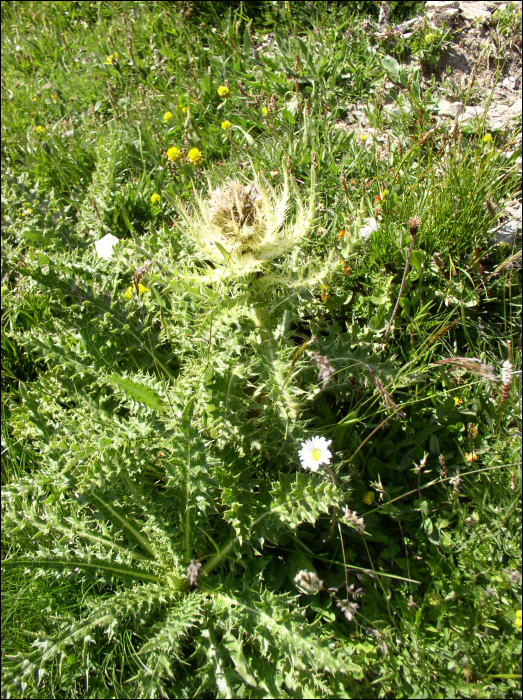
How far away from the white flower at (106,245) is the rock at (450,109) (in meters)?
2.30

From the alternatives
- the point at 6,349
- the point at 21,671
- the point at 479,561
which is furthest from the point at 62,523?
the point at 479,561

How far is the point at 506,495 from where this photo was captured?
193 centimetres

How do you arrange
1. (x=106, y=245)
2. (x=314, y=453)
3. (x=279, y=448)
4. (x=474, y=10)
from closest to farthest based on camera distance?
1. (x=314, y=453)
2. (x=279, y=448)
3. (x=106, y=245)
4. (x=474, y=10)

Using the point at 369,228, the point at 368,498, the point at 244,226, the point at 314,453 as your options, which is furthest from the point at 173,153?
the point at 368,498

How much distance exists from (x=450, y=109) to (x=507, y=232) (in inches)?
40.8

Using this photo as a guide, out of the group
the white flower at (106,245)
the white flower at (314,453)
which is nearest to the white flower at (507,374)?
the white flower at (314,453)

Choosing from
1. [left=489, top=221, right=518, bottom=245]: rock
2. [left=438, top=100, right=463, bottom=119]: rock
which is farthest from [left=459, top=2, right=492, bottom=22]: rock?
[left=489, top=221, right=518, bottom=245]: rock

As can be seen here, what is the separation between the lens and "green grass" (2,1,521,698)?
1858 millimetres

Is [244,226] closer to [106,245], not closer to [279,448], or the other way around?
[279,448]

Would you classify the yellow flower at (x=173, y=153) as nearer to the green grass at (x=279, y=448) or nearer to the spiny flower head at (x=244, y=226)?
the green grass at (x=279, y=448)

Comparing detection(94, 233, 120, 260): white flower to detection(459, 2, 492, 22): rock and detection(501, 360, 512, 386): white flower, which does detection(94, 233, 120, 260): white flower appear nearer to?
detection(501, 360, 512, 386): white flower

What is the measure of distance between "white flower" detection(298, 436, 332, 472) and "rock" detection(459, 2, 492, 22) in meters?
3.31

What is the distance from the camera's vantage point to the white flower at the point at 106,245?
10.2 feet

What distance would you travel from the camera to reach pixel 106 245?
10.4 feet
